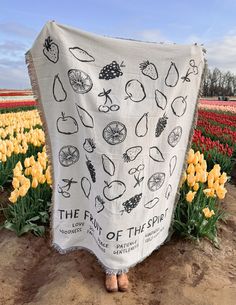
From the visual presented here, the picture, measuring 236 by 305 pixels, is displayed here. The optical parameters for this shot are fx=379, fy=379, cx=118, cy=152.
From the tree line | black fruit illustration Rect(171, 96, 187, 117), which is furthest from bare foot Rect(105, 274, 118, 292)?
the tree line

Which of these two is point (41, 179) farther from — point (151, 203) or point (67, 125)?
point (151, 203)

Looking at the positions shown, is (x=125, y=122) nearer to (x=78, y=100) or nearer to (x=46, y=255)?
(x=78, y=100)

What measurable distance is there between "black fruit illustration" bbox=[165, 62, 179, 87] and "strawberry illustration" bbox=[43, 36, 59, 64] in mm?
870

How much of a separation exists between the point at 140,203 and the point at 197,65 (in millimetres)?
1229

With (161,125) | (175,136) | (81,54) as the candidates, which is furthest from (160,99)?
(81,54)

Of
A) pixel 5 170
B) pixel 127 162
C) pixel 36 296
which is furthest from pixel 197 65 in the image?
pixel 5 170

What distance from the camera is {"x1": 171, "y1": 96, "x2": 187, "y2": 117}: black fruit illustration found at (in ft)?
10.1

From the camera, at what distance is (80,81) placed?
280 centimetres

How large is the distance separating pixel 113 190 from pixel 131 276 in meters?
0.98

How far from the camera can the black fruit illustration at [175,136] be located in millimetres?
3133

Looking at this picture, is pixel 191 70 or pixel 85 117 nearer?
pixel 85 117

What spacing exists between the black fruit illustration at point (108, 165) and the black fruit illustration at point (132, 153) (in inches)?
4.5

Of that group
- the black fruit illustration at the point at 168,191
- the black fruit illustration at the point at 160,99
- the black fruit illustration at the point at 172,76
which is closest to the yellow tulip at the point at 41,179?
the black fruit illustration at the point at 168,191

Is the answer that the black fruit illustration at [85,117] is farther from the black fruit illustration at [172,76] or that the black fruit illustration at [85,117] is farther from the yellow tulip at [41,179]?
the yellow tulip at [41,179]
